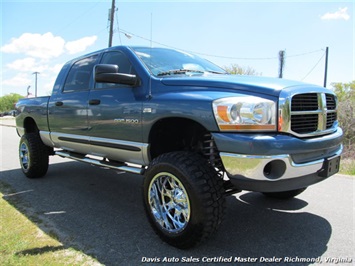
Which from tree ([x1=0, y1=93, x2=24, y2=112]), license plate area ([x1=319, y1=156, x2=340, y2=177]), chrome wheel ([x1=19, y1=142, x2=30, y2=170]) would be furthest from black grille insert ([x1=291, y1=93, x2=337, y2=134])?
tree ([x1=0, y1=93, x2=24, y2=112])

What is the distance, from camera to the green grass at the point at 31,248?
269 cm

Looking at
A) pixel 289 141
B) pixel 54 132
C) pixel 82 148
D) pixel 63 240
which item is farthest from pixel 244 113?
pixel 54 132

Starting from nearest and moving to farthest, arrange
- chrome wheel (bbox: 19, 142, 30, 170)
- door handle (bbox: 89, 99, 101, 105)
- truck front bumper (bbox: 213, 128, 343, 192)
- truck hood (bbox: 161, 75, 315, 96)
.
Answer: truck front bumper (bbox: 213, 128, 343, 192) < truck hood (bbox: 161, 75, 315, 96) < door handle (bbox: 89, 99, 101, 105) < chrome wheel (bbox: 19, 142, 30, 170)

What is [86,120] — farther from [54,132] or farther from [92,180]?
[92,180]


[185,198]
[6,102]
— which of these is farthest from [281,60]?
[6,102]

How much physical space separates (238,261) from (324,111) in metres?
1.60

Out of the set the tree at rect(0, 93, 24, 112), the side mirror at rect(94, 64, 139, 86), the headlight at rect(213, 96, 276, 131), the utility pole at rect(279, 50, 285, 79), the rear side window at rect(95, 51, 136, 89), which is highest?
the utility pole at rect(279, 50, 285, 79)

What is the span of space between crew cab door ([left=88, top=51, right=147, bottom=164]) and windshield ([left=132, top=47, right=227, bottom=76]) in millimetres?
230

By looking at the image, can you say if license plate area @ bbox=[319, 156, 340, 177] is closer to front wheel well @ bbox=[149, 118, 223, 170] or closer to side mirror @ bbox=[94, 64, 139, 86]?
front wheel well @ bbox=[149, 118, 223, 170]

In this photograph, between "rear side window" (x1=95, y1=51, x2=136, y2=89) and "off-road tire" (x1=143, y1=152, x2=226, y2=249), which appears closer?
"off-road tire" (x1=143, y1=152, x2=226, y2=249)

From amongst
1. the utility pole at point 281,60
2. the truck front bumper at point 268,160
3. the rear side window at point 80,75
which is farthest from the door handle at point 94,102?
the utility pole at point 281,60

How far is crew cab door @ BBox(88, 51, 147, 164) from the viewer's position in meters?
3.45

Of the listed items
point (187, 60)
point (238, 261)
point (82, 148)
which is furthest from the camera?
point (82, 148)

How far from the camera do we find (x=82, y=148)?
180 inches
